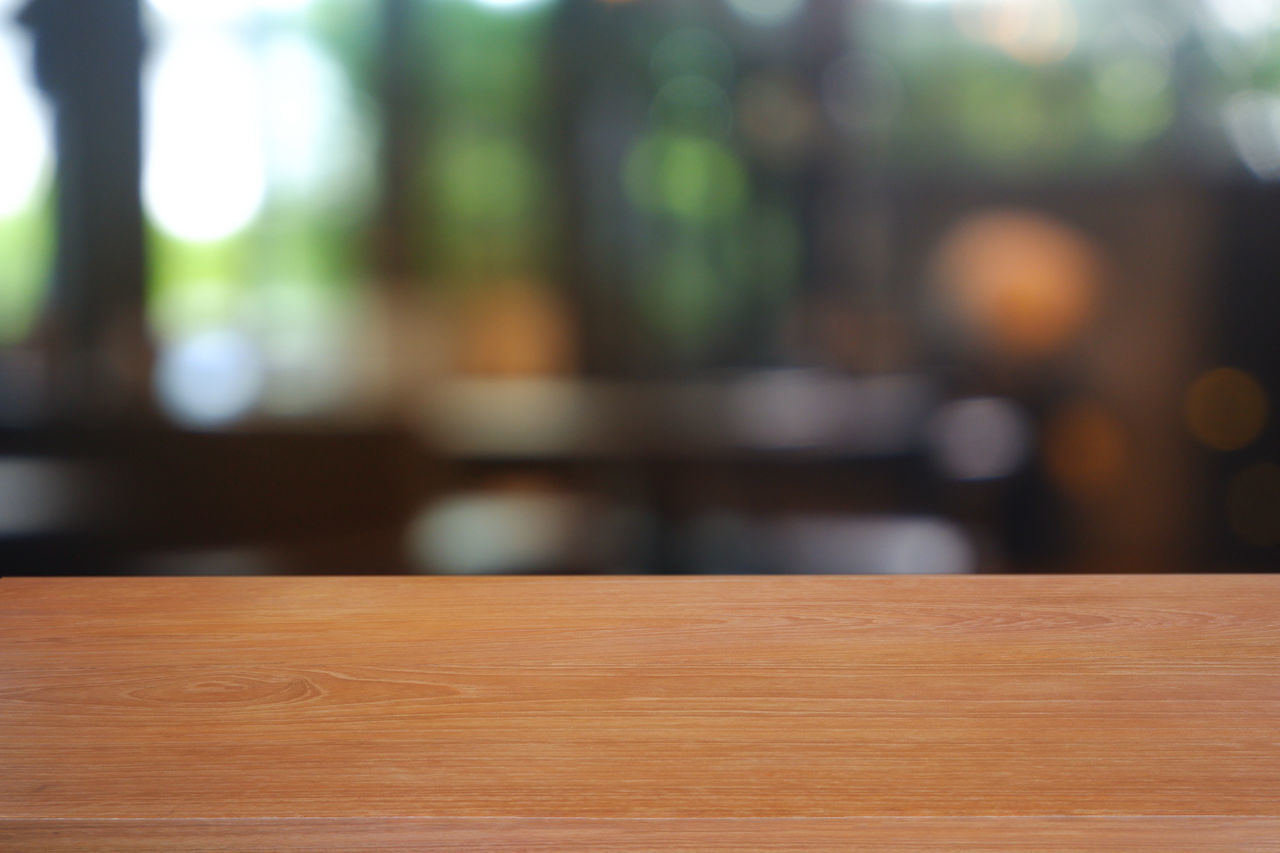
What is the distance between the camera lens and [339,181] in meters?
1.43

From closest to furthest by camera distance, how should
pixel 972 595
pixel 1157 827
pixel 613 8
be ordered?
pixel 1157 827 < pixel 972 595 < pixel 613 8

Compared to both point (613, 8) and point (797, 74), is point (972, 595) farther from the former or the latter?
point (613, 8)

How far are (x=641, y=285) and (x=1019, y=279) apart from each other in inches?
20.8

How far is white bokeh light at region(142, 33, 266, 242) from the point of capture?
1.42 metres

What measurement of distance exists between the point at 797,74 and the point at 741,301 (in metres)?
0.32

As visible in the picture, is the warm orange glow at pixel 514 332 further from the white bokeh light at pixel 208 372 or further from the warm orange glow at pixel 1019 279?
the warm orange glow at pixel 1019 279

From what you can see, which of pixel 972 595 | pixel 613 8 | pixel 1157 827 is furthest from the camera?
pixel 613 8

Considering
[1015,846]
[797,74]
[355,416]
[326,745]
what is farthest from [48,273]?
[1015,846]

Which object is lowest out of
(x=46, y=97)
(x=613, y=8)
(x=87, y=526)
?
(x=87, y=526)

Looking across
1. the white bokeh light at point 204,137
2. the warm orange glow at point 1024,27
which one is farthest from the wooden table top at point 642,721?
the warm orange glow at point 1024,27

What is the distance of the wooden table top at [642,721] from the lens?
44 cm

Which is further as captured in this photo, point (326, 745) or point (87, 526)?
point (87, 526)

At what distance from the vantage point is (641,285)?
1.42 m

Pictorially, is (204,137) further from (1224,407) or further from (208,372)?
(1224,407)
